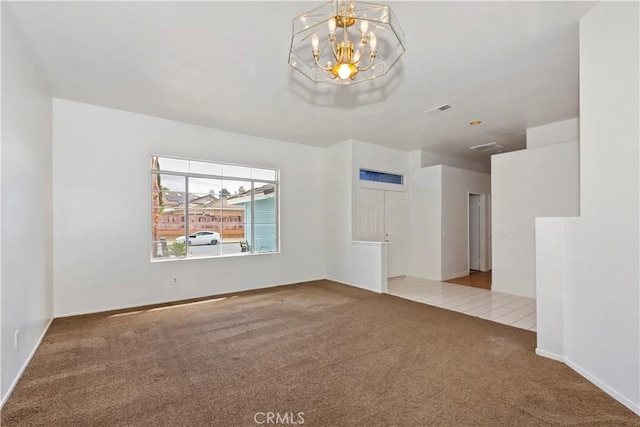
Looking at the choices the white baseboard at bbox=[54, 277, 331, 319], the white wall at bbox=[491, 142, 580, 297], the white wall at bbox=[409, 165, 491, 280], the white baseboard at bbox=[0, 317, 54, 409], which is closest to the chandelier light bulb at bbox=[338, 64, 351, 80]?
the white baseboard at bbox=[0, 317, 54, 409]

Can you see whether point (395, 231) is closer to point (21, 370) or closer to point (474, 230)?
point (474, 230)

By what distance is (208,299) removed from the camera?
520 cm

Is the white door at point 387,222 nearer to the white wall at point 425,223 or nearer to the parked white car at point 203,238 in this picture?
the white wall at point 425,223

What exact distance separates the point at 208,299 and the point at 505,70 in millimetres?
5455

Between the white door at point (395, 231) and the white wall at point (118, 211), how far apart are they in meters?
3.06

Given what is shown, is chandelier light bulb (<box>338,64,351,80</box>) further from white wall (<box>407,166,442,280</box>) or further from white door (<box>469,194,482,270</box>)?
white door (<box>469,194,482,270</box>)

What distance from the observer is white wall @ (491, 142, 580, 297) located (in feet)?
16.5

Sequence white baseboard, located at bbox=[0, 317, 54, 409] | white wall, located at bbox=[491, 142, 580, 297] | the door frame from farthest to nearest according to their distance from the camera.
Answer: the door frame < white wall, located at bbox=[491, 142, 580, 297] < white baseboard, located at bbox=[0, 317, 54, 409]

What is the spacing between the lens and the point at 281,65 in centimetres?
341

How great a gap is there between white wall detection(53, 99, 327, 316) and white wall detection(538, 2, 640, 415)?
4.94 metres

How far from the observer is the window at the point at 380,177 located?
675 cm

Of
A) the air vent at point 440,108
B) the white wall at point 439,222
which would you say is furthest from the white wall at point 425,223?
the air vent at point 440,108

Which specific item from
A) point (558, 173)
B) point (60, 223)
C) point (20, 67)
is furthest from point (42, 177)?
point (558, 173)

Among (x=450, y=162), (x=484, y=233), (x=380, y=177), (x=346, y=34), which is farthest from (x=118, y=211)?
(x=484, y=233)
